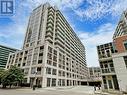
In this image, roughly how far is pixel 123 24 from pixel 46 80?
62.4 m

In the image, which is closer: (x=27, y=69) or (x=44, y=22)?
(x=27, y=69)

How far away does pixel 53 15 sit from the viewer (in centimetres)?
7275

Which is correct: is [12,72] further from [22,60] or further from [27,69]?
[22,60]

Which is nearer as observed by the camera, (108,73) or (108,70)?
(108,73)

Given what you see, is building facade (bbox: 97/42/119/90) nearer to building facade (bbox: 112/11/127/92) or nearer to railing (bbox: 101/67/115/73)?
railing (bbox: 101/67/115/73)

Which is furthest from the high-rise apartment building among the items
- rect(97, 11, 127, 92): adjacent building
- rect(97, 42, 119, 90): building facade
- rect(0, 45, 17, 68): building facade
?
rect(0, 45, 17, 68): building facade

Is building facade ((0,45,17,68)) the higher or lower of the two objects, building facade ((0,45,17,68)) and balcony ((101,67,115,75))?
the higher

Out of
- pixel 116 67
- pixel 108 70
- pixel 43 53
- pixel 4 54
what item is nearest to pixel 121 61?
pixel 116 67

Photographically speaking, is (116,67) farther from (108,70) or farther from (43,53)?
(43,53)

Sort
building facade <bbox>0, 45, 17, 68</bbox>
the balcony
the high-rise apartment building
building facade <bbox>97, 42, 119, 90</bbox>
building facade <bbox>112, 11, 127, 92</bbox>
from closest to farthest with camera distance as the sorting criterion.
A: 1. building facade <bbox>112, 11, 127, 92</bbox>
2. building facade <bbox>97, 42, 119, 90</bbox>
3. the balcony
4. the high-rise apartment building
5. building facade <bbox>0, 45, 17, 68</bbox>

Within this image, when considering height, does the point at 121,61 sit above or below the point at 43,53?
below

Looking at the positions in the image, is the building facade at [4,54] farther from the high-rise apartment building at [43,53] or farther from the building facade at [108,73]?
the building facade at [108,73]

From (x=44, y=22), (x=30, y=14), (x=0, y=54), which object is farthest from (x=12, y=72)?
(x=0, y=54)

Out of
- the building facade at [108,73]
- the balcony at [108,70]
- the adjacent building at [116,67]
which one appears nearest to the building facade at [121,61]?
the adjacent building at [116,67]
